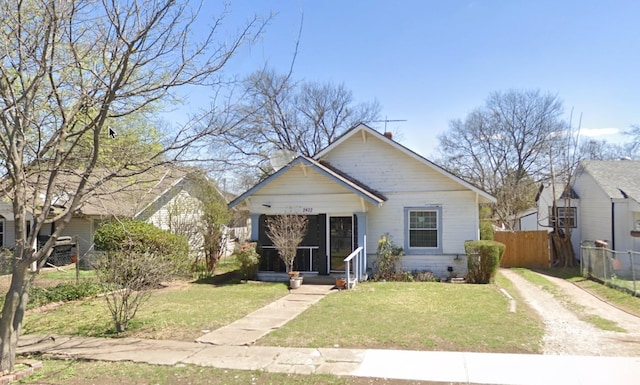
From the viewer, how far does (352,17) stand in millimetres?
7547

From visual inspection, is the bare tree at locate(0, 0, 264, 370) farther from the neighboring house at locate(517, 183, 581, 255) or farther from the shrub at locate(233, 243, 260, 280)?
the neighboring house at locate(517, 183, 581, 255)

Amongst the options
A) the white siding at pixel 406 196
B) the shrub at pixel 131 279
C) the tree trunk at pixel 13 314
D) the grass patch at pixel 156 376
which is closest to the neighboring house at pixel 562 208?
the white siding at pixel 406 196

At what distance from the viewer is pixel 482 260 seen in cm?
1474

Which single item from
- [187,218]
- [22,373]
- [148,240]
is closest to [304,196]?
[148,240]

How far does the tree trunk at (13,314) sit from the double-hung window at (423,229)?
41.4 ft

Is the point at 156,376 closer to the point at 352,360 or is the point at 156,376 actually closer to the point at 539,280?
the point at 352,360

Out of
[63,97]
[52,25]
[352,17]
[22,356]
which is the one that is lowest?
[22,356]

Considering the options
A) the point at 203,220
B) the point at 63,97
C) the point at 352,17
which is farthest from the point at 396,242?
the point at 63,97

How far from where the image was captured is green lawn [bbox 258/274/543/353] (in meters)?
7.40

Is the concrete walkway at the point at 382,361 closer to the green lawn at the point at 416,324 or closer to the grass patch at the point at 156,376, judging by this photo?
the grass patch at the point at 156,376

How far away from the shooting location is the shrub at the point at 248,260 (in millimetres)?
15367

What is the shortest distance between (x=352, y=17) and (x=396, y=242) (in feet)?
34.6

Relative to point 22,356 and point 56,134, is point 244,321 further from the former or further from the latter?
point 56,134

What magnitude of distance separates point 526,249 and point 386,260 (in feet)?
30.9
